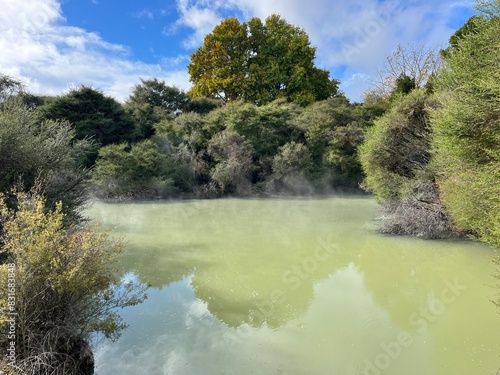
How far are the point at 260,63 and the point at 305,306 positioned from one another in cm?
2733

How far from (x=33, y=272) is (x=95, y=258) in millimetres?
594

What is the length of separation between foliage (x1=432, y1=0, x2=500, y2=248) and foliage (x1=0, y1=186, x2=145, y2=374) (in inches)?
223

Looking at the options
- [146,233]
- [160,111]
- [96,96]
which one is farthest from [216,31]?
[146,233]

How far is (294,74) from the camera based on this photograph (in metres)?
28.9

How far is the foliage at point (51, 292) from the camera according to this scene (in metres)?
3.25

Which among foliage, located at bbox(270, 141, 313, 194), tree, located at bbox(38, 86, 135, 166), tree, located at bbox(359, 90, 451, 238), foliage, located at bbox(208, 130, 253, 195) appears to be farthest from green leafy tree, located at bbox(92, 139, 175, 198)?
tree, located at bbox(359, 90, 451, 238)

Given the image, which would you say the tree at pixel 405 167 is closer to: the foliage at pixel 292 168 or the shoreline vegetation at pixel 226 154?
the shoreline vegetation at pixel 226 154

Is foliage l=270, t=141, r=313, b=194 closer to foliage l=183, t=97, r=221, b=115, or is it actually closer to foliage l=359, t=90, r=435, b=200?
foliage l=183, t=97, r=221, b=115

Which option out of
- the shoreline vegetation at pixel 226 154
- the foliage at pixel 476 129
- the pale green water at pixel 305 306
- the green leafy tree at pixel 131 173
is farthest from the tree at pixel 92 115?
the foliage at pixel 476 129

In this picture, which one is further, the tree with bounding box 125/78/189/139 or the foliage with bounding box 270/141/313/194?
the tree with bounding box 125/78/189/139

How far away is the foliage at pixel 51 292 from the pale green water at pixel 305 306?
0.68 m

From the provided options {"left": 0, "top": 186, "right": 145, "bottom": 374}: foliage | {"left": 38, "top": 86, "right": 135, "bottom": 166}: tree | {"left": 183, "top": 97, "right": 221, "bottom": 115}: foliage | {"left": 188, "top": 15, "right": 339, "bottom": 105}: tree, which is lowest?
{"left": 0, "top": 186, "right": 145, "bottom": 374}: foliage

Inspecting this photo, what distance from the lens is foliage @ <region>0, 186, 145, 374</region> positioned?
3.25m

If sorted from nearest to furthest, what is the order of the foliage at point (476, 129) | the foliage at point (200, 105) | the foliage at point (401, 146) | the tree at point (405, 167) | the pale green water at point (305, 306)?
the pale green water at point (305, 306)
the foliage at point (476, 129)
the tree at point (405, 167)
the foliage at point (401, 146)
the foliage at point (200, 105)
